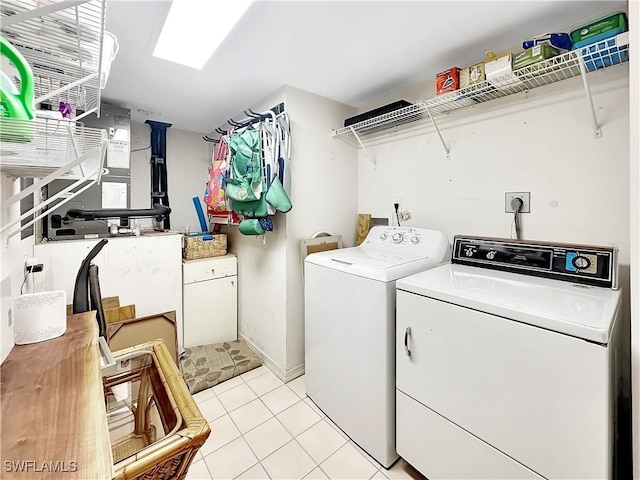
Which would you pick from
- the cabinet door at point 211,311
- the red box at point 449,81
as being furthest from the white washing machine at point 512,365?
the cabinet door at point 211,311

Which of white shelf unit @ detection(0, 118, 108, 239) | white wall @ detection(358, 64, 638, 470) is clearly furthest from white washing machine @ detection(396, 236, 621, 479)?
white shelf unit @ detection(0, 118, 108, 239)

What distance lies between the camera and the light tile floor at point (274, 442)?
4.85 feet

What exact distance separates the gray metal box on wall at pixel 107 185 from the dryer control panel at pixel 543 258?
8.69 feet

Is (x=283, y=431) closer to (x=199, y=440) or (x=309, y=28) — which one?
(x=199, y=440)

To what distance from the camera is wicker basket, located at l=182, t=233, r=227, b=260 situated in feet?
8.62

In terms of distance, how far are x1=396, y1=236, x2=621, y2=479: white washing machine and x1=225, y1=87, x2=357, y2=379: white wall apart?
1.06m

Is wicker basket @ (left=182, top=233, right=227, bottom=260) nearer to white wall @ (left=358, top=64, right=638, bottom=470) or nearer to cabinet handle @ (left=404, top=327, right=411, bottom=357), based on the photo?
white wall @ (left=358, top=64, right=638, bottom=470)

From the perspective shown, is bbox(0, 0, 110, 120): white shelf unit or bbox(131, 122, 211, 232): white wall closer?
bbox(0, 0, 110, 120): white shelf unit

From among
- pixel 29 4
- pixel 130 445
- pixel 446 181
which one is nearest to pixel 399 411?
pixel 130 445

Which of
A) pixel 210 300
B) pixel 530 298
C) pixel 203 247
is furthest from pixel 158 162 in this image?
pixel 530 298

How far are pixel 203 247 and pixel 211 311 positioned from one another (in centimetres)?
63

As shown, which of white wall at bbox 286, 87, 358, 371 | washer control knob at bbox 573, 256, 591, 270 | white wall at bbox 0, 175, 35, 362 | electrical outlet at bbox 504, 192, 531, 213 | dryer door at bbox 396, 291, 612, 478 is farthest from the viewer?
white wall at bbox 286, 87, 358, 371

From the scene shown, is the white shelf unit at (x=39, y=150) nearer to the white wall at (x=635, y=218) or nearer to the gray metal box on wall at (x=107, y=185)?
the gray metal box on wall at (x=107, y=185)

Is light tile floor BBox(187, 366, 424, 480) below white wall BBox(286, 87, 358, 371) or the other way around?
below
